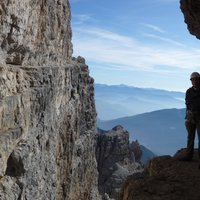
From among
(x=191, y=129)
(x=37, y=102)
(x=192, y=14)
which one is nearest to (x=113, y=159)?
(x=37, y=102)

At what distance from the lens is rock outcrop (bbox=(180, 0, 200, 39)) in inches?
724

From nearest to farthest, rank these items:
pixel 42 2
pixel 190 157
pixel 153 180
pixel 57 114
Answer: pixel 153 180 → pixel 190 157 → pixel 42 2 → pixel 57 114

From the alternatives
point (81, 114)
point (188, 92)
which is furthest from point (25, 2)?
point (81, 114)

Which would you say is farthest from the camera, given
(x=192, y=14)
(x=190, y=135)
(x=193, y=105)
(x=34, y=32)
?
(x=34, y=32)

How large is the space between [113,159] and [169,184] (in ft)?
269

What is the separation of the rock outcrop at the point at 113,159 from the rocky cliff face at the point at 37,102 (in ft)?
108

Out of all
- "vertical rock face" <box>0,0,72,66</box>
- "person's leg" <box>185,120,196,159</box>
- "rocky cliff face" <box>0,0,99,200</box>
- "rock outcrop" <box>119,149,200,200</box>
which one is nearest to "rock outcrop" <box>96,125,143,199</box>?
"rocky cliff face" <box>0,0,99,200</box>

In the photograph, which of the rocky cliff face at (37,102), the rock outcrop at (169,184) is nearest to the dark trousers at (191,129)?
the rock outcrop at (169,184)

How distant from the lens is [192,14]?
19250mm

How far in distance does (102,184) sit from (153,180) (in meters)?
79.3

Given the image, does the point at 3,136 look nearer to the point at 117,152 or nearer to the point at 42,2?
the point at 42,2

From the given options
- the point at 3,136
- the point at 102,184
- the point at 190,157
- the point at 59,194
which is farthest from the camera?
the point at 102,184

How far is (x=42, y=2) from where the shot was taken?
3878 centimetres

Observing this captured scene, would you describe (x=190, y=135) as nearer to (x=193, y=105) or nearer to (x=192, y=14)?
(x=193, y=105)
